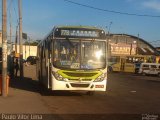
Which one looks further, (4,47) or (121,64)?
(121,64)

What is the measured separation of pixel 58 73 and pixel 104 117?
6526mm

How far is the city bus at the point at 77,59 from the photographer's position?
19.2 m

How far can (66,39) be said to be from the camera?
19.7m

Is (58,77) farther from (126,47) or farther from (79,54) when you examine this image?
(126,47)

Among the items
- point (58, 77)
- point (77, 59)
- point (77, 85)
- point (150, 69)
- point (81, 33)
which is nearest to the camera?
point (58, 77)

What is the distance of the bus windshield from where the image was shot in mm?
19391

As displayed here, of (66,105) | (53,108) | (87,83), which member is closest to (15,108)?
(53,108)

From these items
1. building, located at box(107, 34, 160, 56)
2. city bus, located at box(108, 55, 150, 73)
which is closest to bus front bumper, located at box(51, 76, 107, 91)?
city bus, located at box(108, 55, 150, 73)

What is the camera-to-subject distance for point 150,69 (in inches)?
2186

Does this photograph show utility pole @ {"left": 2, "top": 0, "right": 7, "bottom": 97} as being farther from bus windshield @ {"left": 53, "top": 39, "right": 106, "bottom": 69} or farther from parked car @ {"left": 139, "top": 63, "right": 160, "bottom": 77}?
parked car @ {"left": 139, "top": 63, "right": 160, "bottom": 77}

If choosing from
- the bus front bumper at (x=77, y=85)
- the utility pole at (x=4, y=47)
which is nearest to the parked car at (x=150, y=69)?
the bus front bumper at (x=77, y=85)

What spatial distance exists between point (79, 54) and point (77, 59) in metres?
0.25

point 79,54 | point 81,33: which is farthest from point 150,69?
point 79,54

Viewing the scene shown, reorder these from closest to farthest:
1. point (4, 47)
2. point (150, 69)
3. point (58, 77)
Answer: point (4, 47) → point (58, 77) → point (150, 69)
